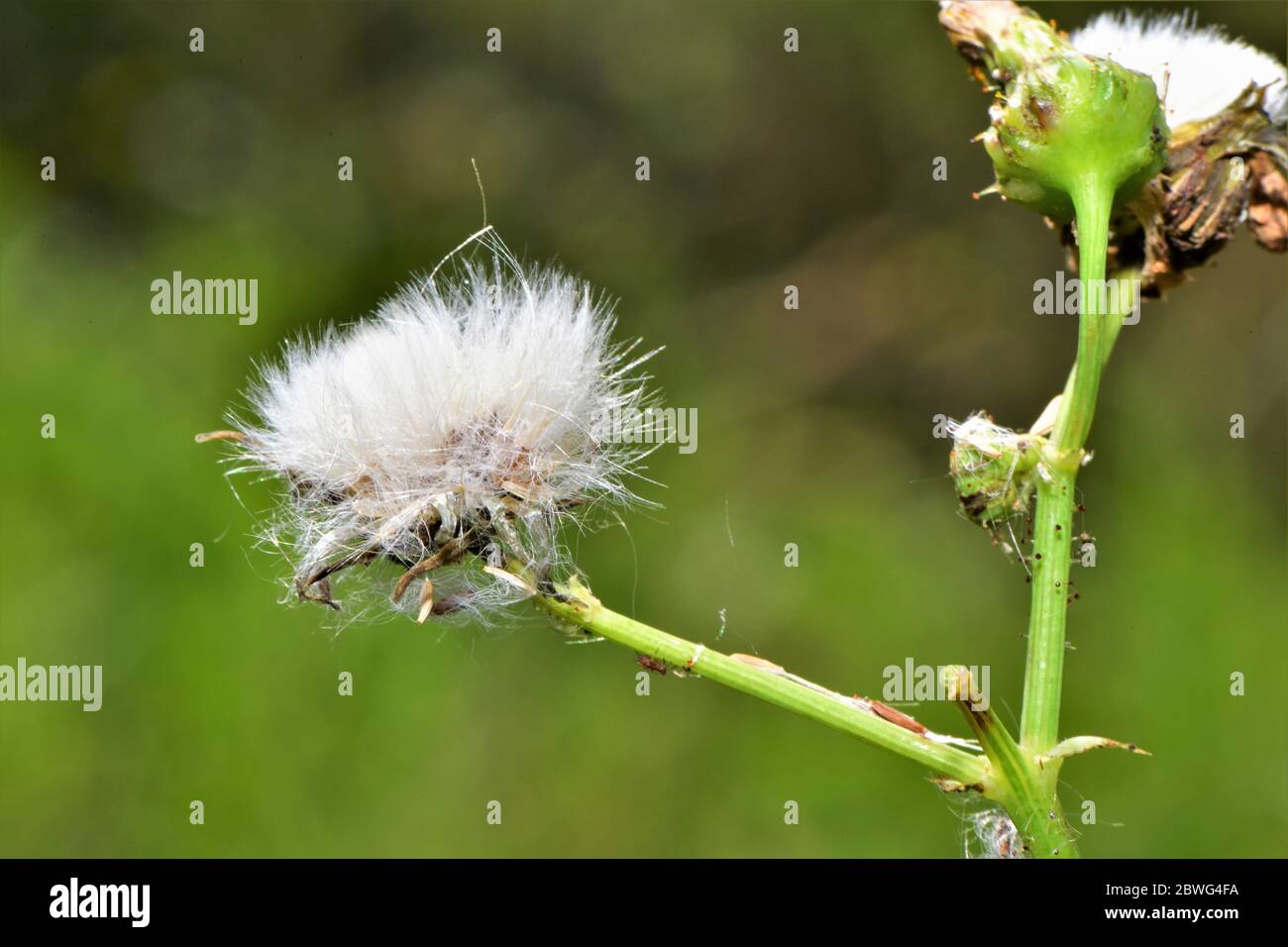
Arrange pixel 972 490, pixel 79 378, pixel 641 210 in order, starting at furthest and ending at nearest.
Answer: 1. pixel 641 210
2. pixel 79 378
3. pixel 972 490

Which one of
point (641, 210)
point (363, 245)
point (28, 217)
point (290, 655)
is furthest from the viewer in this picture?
point (641, 210)

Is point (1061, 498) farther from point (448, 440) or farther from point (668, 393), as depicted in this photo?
point (668, 393)

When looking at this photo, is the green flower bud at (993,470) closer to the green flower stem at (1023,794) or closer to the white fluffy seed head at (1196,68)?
the green flower stem at (1023,794)

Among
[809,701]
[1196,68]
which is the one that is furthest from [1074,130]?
[809,701]

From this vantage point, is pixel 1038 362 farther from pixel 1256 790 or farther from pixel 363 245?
pixel 363 245

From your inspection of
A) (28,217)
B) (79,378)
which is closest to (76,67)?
(28,217)

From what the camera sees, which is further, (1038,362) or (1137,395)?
(1038,362)

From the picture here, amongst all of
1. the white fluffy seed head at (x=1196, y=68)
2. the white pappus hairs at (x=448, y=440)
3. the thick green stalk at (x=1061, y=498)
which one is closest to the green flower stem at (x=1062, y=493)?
the thick green stalk at (x=1061, y=498)
